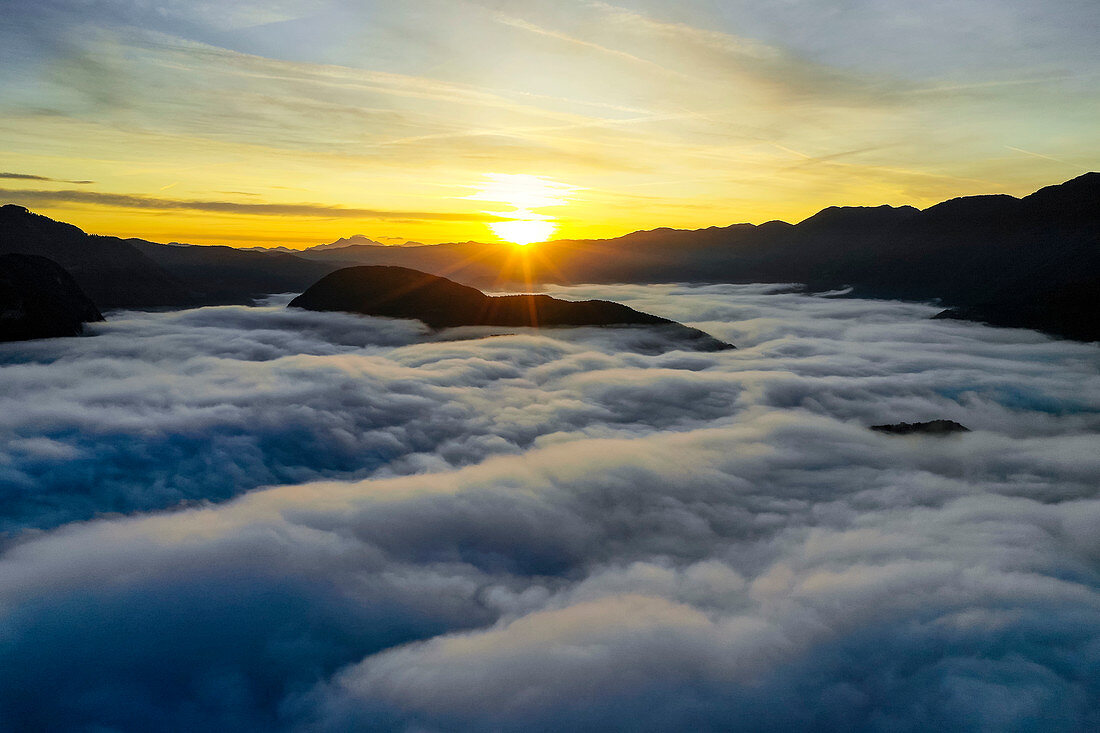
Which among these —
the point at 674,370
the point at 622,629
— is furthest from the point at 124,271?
the point at 622,629

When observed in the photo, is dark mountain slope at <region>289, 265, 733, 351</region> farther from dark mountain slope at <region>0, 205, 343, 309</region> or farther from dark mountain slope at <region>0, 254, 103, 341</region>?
dark mountain slope at <region>0, 205, 343, 309</region>

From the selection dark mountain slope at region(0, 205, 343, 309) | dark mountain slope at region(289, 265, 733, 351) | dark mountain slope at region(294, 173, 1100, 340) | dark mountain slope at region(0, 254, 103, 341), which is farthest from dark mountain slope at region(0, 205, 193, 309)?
dark mountain slope at region(294, 173, 1100, 340)

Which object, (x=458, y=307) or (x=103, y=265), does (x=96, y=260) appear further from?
(x=458, y=307)

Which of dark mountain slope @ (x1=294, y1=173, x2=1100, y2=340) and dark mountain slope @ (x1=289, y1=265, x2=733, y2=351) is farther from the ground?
dark mountain slope @ (x1=294, y1=173, x2=1100, y2=340)

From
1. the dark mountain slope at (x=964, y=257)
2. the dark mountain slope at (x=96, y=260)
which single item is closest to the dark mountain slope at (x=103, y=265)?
the dark mountain slope at (x=96, y=260)

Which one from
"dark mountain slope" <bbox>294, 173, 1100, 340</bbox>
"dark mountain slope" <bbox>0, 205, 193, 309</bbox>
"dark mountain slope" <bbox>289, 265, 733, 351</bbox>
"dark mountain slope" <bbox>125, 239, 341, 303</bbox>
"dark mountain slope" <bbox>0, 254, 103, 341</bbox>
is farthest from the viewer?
"dark mountain slope" <bbox>125, 239, 341, 303</bbox>

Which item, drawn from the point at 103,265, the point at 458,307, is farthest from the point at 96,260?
the point at 458,307
